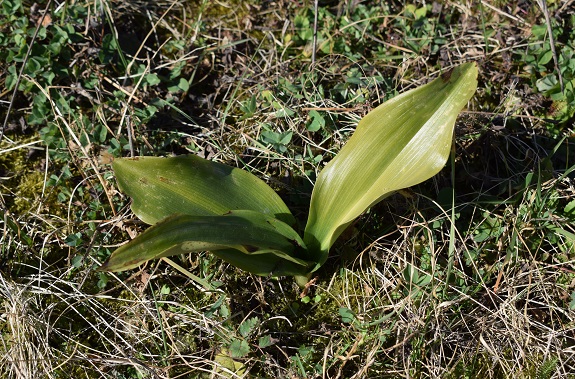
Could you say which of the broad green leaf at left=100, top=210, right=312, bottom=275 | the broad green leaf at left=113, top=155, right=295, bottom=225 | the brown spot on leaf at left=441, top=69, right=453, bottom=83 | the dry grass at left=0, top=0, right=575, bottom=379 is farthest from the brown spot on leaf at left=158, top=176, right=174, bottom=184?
the brown spot on leaf at left=441, top=69, right=453, bottom=83

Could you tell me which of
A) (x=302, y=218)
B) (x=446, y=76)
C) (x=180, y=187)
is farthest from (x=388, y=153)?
(x=180, y=187)

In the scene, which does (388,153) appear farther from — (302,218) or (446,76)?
(302,218)

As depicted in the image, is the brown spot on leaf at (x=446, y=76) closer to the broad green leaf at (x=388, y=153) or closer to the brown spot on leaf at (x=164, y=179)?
the broad green leaf at (x=388, y=153)

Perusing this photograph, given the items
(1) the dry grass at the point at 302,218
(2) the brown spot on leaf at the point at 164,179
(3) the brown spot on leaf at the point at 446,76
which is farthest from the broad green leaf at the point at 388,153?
(2) the brown spot on leaf at the point at 164,179

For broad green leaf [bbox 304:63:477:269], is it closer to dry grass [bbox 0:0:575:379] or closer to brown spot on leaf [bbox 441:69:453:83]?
brown spot on leaf [bbox 441:69:453:83]

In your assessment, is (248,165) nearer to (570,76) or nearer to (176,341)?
(176,341)

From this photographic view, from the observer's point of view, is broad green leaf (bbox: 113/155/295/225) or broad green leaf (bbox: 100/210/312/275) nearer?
broad green leaf (bbox: 100/210/312/275)
